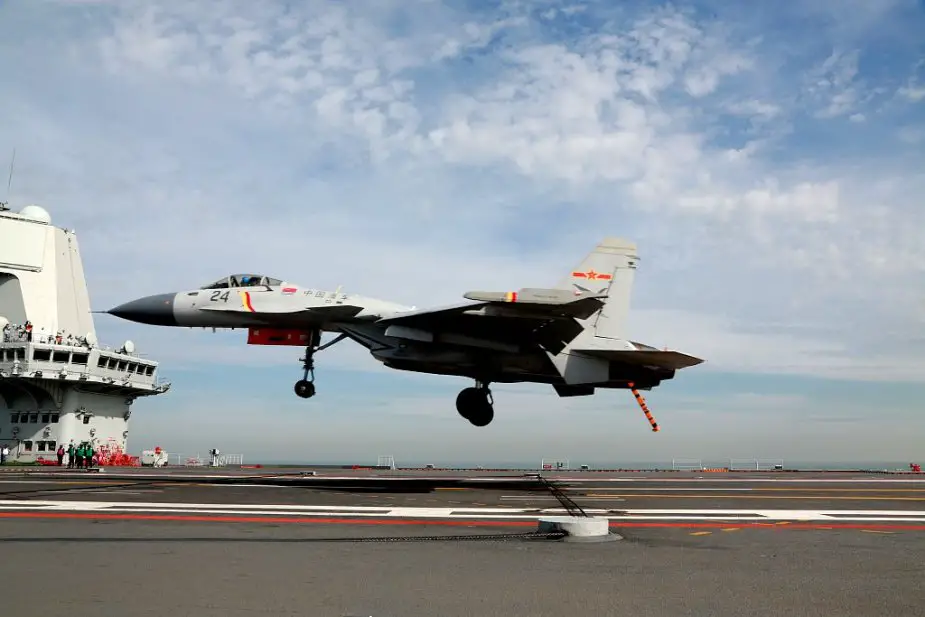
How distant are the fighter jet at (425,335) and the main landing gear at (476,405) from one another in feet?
0.97

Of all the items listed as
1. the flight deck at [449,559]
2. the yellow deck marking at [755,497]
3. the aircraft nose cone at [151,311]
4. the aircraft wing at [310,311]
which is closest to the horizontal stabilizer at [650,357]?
the yellow deck marking at [755,497]

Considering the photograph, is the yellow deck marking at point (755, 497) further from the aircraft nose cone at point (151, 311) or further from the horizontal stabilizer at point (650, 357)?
the aircraft nose cone at point (151, 311)

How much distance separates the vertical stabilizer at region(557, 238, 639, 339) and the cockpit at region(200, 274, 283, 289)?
37.7 feet

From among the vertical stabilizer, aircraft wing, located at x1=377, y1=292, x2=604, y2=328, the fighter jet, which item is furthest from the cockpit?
the vertical stabilizer

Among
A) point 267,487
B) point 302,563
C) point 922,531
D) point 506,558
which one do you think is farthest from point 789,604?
point 267,487

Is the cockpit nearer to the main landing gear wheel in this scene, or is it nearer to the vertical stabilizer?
the main landing gear wheel

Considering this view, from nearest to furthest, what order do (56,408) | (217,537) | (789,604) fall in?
(789,604) → (217,537) → (56,408)

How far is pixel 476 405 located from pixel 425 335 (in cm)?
504

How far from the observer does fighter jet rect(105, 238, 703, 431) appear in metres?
25.2

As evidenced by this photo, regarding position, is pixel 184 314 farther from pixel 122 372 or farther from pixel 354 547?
pixel 122 372

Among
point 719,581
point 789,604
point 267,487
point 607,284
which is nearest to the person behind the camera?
point 789,604

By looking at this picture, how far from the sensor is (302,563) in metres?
8.39

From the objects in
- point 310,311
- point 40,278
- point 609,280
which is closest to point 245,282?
point 310,311

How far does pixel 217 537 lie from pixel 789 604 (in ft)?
25.8
